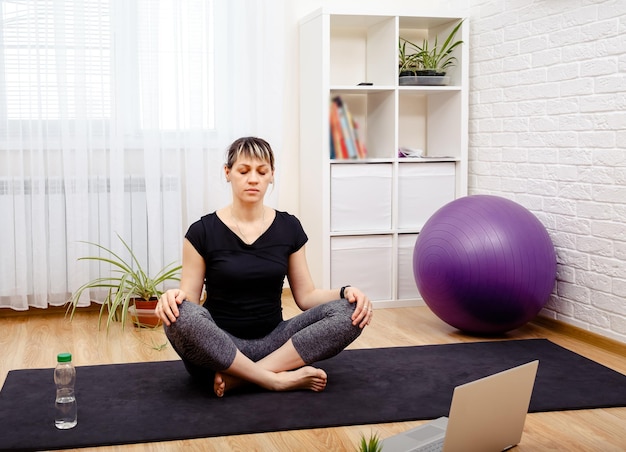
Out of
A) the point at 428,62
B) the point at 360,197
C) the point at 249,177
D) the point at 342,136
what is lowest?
the point at 360,197

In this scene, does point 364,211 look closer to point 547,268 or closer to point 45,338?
point 547,268

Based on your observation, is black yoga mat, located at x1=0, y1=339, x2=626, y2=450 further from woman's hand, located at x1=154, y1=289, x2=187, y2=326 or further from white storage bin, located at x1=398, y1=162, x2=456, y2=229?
white storage bin, located at x1=398, y1=162, x2=456, y2=229

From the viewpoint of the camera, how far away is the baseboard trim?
3422 millimetres

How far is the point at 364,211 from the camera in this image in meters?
4.33

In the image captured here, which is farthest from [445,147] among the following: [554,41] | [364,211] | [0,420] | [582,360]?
[0,420]

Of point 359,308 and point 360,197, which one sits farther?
point 360,197

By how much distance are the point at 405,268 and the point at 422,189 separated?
0.43 m

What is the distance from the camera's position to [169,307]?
8.45 ft

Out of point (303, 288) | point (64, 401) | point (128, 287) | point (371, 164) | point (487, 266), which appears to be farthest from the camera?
point (371, 164)

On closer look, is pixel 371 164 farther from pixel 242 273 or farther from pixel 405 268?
pixel 242 273

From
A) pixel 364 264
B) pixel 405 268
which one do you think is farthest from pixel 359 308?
pixel 405 268

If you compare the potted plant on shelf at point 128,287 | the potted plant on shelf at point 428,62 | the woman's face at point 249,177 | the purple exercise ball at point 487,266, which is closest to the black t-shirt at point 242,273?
the woman's face at point 249,177

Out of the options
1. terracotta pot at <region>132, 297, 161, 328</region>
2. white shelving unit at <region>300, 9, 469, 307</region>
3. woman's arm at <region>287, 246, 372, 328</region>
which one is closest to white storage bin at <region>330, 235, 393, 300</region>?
white shelving unit at <region>300, 9, 469, 307</region>

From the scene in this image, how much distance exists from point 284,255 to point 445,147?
6.22 feet
